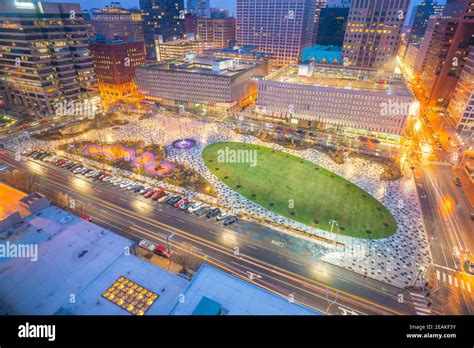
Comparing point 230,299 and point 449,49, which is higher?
point 449,49

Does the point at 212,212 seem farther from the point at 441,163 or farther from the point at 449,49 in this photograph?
the point at 449,49

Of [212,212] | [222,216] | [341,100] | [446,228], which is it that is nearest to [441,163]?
[446,228]

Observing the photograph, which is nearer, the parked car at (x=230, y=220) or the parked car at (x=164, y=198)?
the parked car at (x=230, y=220)

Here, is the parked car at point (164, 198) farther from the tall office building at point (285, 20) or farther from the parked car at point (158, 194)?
the tall office building at point (285, 20)

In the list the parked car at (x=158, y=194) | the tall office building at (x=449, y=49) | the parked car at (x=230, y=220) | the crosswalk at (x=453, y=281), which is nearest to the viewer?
the crosswalk at (x=453, y=281)

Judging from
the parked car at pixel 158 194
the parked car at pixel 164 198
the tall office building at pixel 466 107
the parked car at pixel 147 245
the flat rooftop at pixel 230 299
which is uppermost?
the tall office building at pixel 466 107

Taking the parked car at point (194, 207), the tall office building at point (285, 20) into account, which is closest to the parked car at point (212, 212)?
the parked car at point (194, 207)
